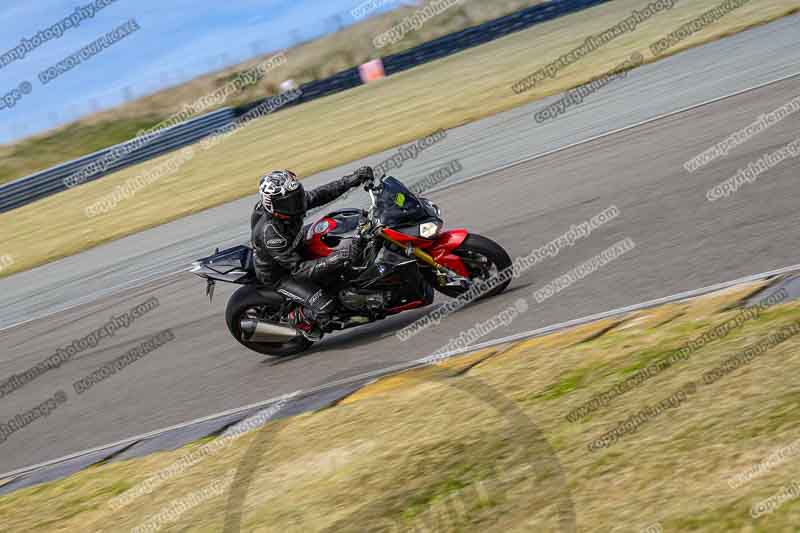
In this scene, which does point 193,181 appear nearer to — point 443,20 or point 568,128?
point 568,128

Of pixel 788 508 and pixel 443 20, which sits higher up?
pixel 443 20

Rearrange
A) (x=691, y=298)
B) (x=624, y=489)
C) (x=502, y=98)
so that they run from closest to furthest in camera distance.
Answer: (x=624, y=489) → (x=691, y=298) → (x=502, y=98)

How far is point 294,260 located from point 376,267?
0.66m

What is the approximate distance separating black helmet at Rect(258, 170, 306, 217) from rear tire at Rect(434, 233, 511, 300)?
131 centimetres

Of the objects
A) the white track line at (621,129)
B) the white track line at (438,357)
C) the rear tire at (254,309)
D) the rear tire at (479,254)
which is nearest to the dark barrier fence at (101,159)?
the white track line at (621,129)

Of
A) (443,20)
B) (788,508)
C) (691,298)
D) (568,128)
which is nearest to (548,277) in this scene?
(691,298)

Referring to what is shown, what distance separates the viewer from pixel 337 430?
5.82 m

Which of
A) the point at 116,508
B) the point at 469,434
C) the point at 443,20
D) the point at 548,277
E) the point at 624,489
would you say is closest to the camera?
the point at 624,489

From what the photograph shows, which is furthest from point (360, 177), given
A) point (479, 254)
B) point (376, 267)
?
point (479, 254)

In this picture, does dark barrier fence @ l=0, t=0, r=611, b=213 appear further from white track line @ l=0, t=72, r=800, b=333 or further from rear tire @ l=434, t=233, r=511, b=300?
rear tire @ l=434, t=233, r=511, b=300

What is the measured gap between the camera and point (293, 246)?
7777 mm

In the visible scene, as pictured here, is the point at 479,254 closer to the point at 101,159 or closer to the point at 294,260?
the point at 294,260

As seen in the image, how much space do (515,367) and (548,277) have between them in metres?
2.25

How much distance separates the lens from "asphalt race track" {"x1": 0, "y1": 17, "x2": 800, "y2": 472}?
24.0ft
